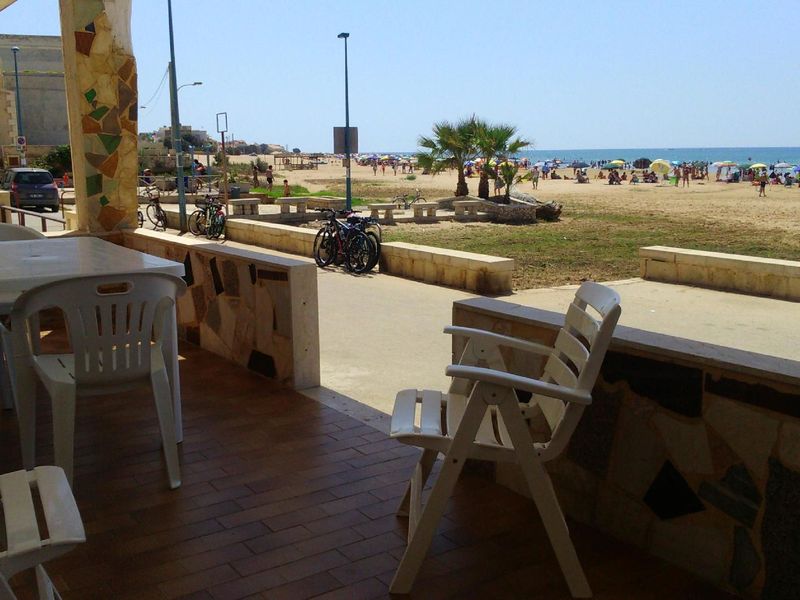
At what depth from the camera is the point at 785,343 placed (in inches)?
297

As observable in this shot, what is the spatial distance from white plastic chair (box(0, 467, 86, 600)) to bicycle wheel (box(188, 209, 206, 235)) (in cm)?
1597

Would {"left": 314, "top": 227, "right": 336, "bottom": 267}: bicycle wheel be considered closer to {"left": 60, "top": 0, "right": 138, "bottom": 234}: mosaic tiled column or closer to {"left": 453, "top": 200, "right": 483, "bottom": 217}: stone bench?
{"left": 60, "top": 0, "right": 138, "bottom": 234}: mosaic tiled column

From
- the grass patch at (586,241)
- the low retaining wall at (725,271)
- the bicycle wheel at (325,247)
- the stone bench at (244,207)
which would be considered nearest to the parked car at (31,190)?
the stone bench at (244,207)

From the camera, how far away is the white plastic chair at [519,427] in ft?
7.38

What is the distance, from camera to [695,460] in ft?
8.34

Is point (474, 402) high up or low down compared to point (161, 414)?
up

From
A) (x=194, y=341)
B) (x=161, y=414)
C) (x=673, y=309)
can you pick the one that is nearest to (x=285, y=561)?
(x=161, y=414)

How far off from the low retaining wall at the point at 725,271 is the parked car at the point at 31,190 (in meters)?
19.0

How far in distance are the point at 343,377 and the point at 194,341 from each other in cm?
114

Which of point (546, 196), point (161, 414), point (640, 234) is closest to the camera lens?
point (161, 414)

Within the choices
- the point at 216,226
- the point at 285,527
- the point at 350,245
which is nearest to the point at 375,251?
the point at 350,245

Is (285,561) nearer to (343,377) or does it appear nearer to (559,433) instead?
(559,433)

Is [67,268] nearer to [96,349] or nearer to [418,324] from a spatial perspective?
[96,349]

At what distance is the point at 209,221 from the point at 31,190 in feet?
32.0
